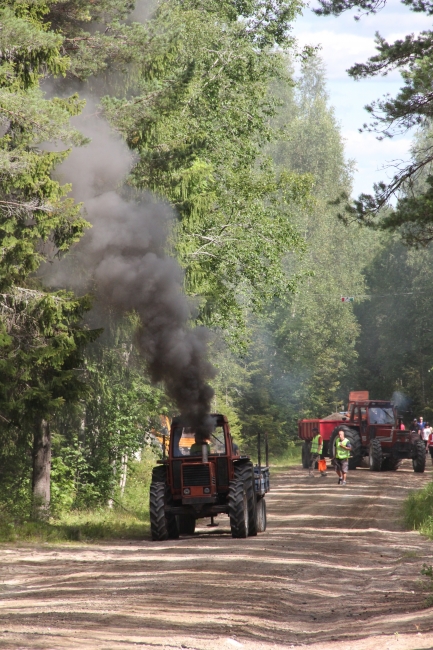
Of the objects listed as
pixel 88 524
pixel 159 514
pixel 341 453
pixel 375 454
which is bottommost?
pixel 88 524

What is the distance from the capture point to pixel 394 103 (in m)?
14.9

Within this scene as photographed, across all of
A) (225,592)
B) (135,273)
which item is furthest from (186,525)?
(225,592)

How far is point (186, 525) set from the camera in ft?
54.9

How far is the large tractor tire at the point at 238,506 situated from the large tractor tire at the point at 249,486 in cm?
14

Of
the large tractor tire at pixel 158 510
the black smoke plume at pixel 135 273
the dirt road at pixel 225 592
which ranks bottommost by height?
the dirt road at pixel 225 592

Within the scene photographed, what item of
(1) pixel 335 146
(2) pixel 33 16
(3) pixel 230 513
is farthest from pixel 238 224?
(1) pixel 335 146

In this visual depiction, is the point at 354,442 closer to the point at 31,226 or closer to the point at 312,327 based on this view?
the point at 31,226

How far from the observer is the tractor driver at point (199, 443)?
15.4m

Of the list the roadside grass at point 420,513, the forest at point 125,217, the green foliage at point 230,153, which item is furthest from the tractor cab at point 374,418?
the roadside grass at point 420,513

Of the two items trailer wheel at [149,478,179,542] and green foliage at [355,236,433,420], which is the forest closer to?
trailer wheel at [149,478,179,542]

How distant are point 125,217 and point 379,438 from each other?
60.8 feet

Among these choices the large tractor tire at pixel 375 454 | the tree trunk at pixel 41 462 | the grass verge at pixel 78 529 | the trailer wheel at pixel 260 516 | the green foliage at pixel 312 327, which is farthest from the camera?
the green foliage at pixel 312 327

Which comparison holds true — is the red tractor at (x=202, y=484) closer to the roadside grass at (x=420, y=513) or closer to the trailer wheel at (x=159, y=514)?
the trailer wheel at (x=159, y=514)

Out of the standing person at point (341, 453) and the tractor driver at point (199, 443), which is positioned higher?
the tractor driver at point (199, 443)
